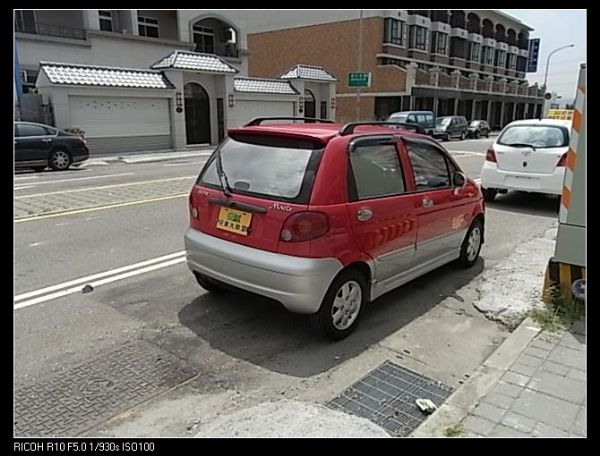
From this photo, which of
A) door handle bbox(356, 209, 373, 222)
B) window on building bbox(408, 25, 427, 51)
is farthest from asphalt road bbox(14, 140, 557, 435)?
window on building bbox(408, 25, 427, 51)

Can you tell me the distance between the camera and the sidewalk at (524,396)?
2754 mm

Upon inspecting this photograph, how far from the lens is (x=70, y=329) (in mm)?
4055

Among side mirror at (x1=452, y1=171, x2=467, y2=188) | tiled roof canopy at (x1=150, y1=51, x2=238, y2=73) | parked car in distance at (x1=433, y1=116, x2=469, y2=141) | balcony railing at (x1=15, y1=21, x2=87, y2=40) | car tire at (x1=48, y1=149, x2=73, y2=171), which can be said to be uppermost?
balcony railing at (x1=15, y1=21, x2=87, y2=40)

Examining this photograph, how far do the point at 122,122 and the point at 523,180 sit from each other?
57.6ft

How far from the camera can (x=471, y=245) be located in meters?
5.84

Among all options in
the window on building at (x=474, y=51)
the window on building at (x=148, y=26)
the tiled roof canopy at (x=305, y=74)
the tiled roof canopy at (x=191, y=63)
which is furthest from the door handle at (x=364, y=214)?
the window on building at (x=474, y=51)

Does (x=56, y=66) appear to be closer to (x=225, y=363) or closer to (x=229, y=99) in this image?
(x=229, y=99)

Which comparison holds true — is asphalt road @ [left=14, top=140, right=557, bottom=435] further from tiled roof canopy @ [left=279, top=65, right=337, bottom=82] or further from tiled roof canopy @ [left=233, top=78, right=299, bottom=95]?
tiled roof canopy @ [left=279, top=65, right=337, bottom=82]

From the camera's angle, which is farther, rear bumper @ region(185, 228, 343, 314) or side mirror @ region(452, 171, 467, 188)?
side mirror @ region(452, 171, 467, 188)

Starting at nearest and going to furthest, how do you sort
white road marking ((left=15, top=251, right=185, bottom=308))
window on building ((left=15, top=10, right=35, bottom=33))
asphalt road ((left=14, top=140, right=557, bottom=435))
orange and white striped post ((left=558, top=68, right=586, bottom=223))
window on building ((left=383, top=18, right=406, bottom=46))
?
asphalt road ((left=14, top=140, right=557, bottom=435))
orange and white striped post ((left=558, top=68, right=586, bottom=223))
white road marking ((left=15, top=251, right=185, bottom=308))
window on building ((left=15, top=10, right=35, bottom=33))
window on building ((left=383, top=18, right=406, bottom=46))

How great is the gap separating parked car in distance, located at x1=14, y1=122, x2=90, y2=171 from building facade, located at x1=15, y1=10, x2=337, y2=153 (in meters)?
3.05

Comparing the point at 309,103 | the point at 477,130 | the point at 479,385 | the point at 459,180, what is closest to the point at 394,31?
the point at 477,130

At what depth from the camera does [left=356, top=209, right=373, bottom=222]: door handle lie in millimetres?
3889

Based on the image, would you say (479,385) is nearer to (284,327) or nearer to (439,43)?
(284,327)
